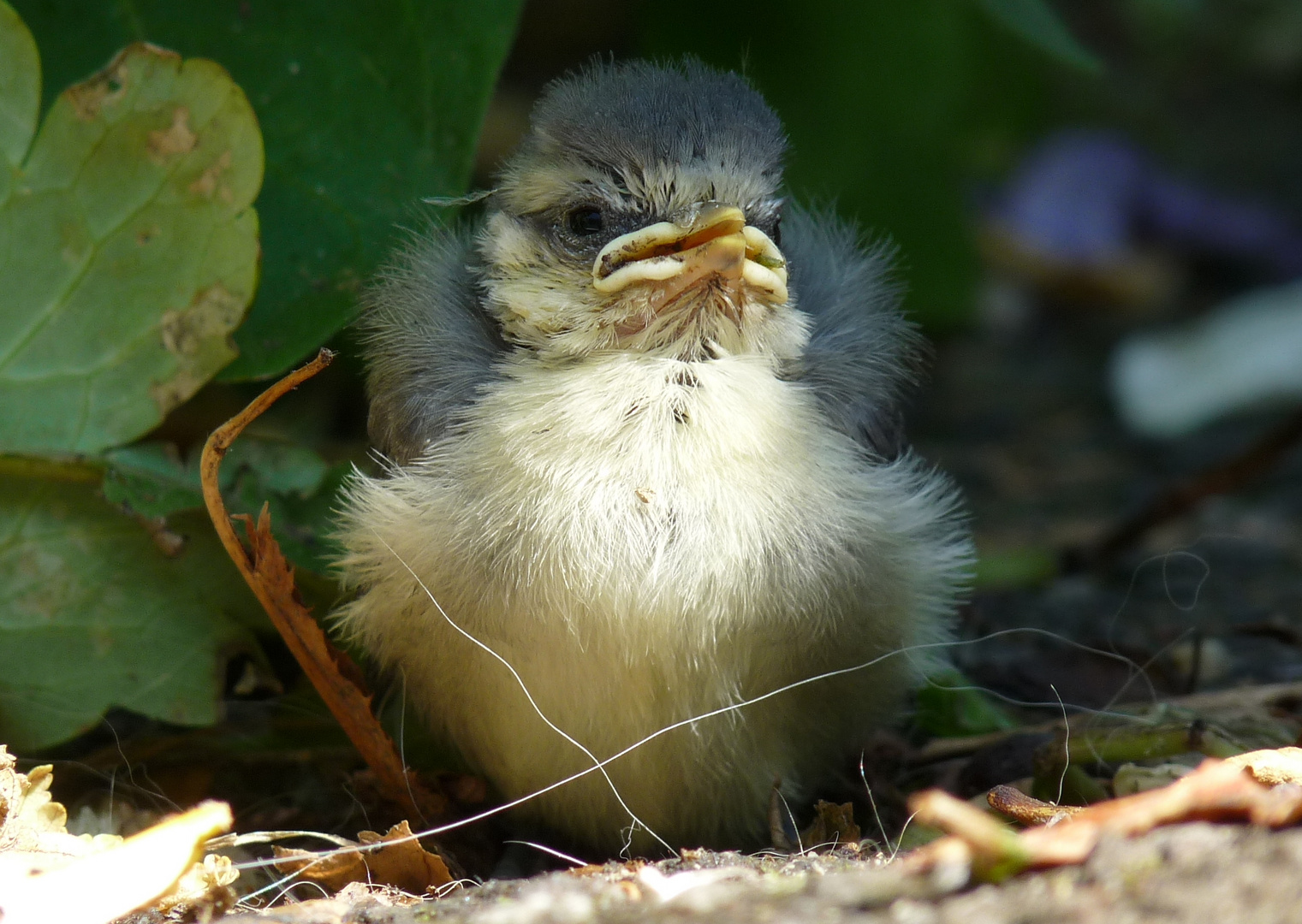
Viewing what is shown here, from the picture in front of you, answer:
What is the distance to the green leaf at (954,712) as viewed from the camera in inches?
92.0

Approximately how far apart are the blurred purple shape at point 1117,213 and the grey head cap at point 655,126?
3376 mm

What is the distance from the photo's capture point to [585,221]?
6.98 ft

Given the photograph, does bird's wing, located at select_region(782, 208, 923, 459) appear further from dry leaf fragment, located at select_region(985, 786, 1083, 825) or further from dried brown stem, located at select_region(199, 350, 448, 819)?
dried brown stem, located at select_region(199, 350, 448, 819)

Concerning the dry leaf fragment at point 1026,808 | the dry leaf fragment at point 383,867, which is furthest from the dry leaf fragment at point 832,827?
the dry leaf fragment at point 383,867

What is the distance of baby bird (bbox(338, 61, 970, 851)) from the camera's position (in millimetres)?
1839

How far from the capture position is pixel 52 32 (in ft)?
8.41

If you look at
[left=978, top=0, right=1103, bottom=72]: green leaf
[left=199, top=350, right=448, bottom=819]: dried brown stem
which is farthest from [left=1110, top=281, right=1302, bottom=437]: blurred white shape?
[left=199, top=350, right=448, bottom=819]: dried brown stem

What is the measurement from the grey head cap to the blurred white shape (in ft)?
8.11

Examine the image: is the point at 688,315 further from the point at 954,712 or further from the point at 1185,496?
the point at 1185,496

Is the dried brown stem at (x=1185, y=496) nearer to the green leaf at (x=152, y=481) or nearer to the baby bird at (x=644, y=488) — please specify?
the baby bird at (x=644, y=488)

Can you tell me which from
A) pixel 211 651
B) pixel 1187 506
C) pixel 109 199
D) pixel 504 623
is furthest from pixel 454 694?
pixel 1187 506

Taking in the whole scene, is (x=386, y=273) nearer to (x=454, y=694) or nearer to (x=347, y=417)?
(x=454, y=694)

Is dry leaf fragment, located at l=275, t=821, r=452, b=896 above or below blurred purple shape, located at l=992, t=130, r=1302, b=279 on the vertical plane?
below

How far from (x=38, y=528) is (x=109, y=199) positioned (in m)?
0.57
